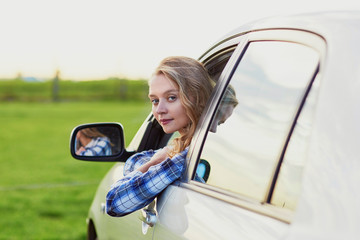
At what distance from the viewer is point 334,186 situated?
61.4 inches

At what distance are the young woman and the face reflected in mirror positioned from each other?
75 centimetres

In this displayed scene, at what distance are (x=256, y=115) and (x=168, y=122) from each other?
2.56 ft

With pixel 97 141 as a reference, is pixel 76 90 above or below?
below

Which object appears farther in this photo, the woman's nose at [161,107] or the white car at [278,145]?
the woman's nose at [161,107]

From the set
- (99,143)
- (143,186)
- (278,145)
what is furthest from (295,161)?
(99,143)

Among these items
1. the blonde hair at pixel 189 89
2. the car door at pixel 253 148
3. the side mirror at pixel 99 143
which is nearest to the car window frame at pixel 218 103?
the car door at pixel 253 148

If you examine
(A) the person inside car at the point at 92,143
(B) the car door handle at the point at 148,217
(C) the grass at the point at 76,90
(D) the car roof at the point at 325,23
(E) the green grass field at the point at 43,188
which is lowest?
(C) the grass at the point at 76,90

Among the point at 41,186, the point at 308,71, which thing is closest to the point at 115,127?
the point at 308,71

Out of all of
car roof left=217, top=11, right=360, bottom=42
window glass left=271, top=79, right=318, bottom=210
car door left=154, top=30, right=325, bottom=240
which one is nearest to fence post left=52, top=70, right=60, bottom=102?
car door left=154, top=30, right=325, bottom=240

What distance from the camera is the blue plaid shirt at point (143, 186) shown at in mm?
2703

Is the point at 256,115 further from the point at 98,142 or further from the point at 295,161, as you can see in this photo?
the point at 98,142

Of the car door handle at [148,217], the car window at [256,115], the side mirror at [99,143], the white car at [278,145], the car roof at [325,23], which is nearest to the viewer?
the white car at [278,145]

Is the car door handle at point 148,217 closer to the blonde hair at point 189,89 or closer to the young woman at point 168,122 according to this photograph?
the young woman at point 168,122

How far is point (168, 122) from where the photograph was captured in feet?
9.73
